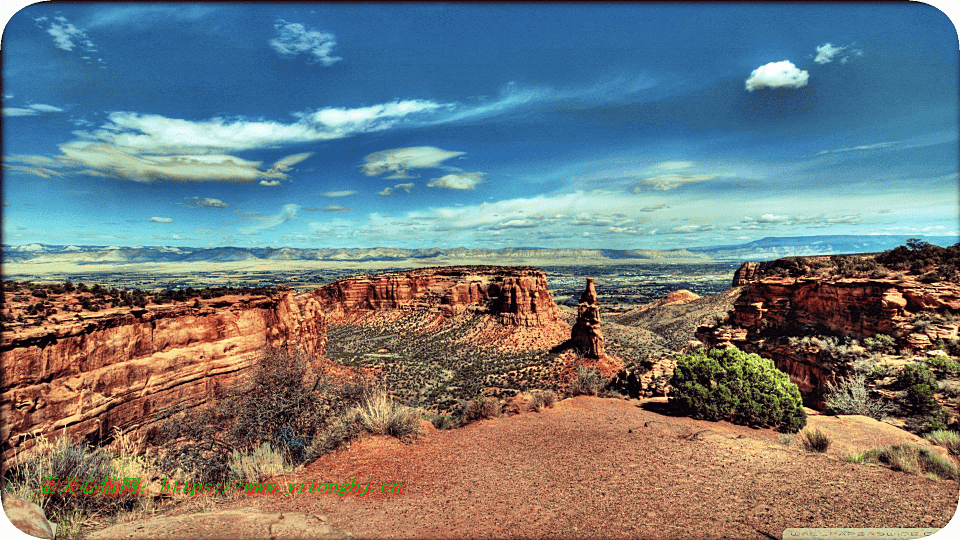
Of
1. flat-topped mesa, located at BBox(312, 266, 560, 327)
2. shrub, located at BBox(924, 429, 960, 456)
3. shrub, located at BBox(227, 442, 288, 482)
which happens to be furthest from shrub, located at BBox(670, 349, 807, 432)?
flat-topped mesa, located at BBox(312, 266, 560, 327)

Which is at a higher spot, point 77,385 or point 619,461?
point 77,385

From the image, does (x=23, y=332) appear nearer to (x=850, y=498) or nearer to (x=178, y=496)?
(x=178, y=496)

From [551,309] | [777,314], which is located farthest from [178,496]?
[551,309]

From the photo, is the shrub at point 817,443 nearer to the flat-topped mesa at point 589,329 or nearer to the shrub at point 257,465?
the shrub at point 257,465

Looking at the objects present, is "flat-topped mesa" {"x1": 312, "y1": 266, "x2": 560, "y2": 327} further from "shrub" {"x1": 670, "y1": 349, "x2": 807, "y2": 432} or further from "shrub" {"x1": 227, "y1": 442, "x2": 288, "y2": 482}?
"shrub" {"x1": 227, "y1": 442, "x2": 288, "y2": 482}

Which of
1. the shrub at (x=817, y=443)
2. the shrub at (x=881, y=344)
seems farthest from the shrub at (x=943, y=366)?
the shrub at (x=817, y=443)
